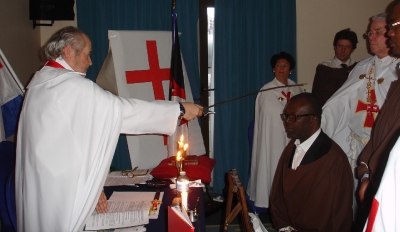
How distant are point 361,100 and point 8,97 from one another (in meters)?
2.81

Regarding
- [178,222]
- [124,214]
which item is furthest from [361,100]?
[178,222]

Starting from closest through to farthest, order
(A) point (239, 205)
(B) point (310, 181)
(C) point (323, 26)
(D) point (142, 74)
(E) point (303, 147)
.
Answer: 1. (A) point (239, 205)
2. (B) point (310, 181)
3. (E) point (303, 147)
4. (D) point (142, 74)
5. (C) point (323, 26)

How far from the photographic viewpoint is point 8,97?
9.47 ft

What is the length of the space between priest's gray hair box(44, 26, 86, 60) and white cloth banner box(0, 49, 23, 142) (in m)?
0.92

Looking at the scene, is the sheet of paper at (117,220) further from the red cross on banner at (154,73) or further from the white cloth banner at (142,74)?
the red cross on banner at (154,73)

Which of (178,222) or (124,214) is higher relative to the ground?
(178,222)

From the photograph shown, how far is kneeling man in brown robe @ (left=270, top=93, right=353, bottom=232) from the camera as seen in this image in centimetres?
206

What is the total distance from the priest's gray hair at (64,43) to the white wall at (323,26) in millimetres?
3350

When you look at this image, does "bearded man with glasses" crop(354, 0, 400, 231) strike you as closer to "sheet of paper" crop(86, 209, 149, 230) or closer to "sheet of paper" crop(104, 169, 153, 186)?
→ "sheet of paper" crop(86, 209, 149, 230)

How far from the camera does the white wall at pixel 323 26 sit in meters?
4.80

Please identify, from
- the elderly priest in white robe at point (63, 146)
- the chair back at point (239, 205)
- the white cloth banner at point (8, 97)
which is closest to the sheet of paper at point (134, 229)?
the elderly priest in white robe at point (63, 146)

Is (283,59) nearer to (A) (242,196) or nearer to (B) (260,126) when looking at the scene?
(B) (260,126)

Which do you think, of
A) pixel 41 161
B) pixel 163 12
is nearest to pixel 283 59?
pixel 163 12

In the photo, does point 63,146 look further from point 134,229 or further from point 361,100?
point 361,100
